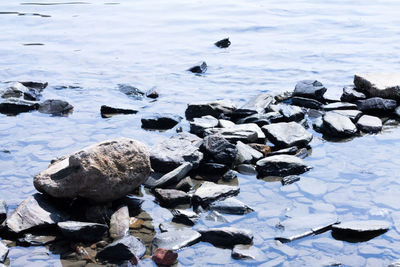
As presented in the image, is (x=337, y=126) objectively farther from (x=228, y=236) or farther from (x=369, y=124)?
(x=228, y=236)

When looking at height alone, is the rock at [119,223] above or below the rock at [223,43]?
below

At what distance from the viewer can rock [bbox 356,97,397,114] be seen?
7699mm

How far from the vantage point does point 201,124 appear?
6.94 metres

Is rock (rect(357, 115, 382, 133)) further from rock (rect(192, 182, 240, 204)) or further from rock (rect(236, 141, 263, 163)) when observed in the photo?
rock (rect(192, 182, 240, 204))

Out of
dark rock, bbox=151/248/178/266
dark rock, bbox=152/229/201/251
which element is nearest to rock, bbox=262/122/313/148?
dark rock, bbox=152/229/201/251

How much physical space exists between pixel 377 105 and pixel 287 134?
1.85m

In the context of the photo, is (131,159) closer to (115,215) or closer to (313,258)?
(115,215)

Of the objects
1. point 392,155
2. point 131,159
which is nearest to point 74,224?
point 131,159

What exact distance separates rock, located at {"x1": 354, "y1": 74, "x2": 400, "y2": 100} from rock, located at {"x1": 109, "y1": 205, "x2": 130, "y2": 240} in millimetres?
4685

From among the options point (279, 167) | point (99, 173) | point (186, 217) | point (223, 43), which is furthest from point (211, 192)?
point (223, 43)

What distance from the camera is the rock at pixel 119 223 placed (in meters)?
4.68

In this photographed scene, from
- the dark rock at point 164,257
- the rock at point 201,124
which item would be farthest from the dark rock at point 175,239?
the rock at point 201,124

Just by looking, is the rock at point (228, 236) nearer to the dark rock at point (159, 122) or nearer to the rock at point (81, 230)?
the rock at point (81, 230)

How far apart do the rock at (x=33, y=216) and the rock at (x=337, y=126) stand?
362 cm
